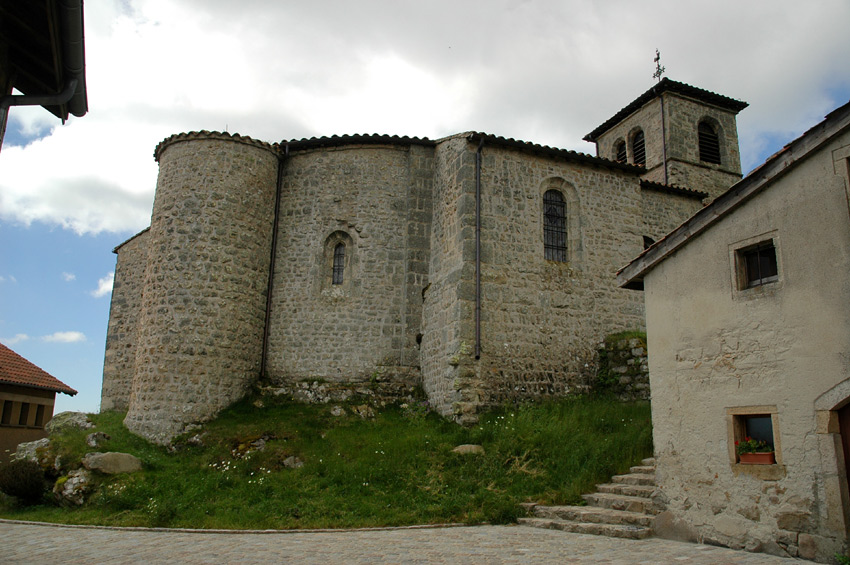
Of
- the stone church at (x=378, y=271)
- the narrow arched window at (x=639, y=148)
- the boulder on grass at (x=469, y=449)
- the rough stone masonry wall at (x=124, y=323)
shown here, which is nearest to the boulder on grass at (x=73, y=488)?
the stone church at (x=378, y=271)

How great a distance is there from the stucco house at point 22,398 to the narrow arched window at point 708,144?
26167 mm

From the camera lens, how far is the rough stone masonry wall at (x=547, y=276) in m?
15.1

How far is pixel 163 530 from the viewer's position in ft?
33.0

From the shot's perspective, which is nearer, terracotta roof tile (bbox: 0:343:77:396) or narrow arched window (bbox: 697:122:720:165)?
terracotta roof tile (bbox: 0:343:77:396)

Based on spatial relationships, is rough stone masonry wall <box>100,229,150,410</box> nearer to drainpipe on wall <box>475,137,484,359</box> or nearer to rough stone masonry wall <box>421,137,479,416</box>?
rough stone masonry wall <box>421,137,479,416</box>

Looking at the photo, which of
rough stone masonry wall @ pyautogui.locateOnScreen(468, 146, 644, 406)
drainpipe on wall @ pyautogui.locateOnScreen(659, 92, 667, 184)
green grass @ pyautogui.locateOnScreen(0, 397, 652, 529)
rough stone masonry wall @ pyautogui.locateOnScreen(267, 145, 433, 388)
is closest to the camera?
green grass @ pyautogui.locateOnScreen(0, 397, 652, 529)

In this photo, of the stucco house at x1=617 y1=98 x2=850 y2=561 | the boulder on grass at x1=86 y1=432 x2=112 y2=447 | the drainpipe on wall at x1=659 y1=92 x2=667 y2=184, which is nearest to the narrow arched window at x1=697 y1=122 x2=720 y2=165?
the drainpipe on wall at x1=659 y1=92 x2=667 y2=184

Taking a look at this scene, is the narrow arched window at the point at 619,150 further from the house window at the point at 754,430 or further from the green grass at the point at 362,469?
the house window at the point at 754,430

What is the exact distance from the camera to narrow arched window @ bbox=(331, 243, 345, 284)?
17.2 meters

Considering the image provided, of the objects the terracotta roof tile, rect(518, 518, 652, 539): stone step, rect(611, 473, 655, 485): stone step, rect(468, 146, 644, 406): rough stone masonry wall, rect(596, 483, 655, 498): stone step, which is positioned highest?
rect(468, 146, 644, 406): rough stone masonry wall

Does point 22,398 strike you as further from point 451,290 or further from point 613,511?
point 613,511

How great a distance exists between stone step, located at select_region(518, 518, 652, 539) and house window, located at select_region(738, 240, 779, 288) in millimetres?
3541

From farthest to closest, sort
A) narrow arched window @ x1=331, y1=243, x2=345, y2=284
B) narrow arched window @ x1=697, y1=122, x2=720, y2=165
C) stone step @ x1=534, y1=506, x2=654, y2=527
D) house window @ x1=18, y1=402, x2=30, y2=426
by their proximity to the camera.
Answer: narrow arched window @ x1=697, y1=122, x2=720, y2=165 < house window @ x1=18, y1=402, x2=30, y2=426 < narrow arched window @ x1=331, y1=243, x2=345, y2=284 < stone step @ x1=534, y1=506, x2=654, y2=527

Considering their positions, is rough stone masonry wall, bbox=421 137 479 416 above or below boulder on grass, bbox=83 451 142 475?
above
